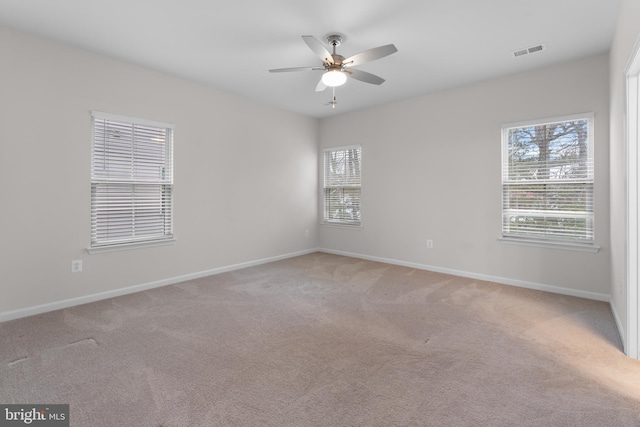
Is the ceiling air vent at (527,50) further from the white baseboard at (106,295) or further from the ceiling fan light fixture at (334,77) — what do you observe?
the white baseboard at (106,295)

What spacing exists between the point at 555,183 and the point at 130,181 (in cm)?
516

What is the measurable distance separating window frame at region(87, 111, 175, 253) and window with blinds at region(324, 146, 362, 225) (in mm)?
3064

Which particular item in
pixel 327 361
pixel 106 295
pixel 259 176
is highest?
pixel 259 176

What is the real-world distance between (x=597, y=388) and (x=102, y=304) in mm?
4392

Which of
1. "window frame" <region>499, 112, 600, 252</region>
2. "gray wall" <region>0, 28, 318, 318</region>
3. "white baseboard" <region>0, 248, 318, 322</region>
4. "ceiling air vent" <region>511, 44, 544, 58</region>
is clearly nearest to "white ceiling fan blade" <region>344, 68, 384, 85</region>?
"ceiling air vent" <region>511, 44, 544, 58</region>

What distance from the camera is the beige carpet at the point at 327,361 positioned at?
177 cm

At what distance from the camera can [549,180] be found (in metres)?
3.87

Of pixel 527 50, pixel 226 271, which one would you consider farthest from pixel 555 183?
pixel 226 271

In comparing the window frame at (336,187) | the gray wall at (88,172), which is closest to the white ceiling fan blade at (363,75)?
the gray wall at (88,172)

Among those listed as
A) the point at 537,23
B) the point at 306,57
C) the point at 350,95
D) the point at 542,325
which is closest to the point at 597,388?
the point at 542,325

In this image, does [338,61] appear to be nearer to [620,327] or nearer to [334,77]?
[334,77]

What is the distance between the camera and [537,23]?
2891mm

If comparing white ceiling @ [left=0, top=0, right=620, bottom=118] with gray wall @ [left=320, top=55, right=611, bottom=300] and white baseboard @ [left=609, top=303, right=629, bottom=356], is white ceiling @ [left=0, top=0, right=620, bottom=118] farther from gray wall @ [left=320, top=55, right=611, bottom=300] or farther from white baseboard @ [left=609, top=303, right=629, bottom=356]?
white baseboard @ [left=609, top=303, right=629, bottom=356]

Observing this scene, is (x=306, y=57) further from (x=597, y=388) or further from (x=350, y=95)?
(x=597, y=388)
